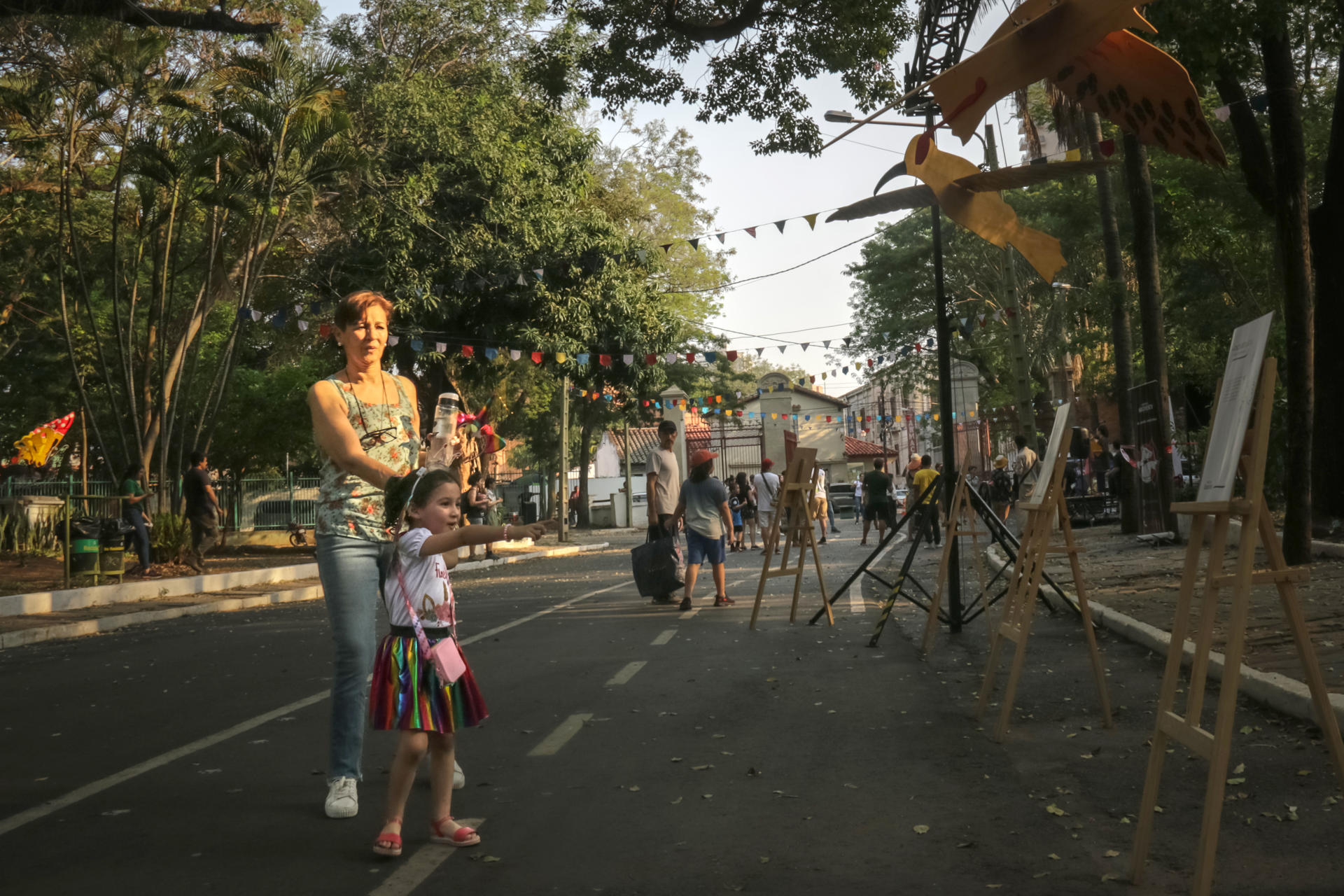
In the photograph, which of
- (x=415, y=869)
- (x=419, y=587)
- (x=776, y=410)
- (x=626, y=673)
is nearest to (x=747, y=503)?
(x=776, y=410)

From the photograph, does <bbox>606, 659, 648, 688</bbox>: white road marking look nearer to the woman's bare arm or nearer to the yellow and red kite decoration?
the woman's bare arm

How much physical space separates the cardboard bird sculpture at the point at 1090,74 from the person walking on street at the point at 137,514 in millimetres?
17624

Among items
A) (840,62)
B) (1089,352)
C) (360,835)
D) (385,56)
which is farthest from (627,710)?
(1089,352)

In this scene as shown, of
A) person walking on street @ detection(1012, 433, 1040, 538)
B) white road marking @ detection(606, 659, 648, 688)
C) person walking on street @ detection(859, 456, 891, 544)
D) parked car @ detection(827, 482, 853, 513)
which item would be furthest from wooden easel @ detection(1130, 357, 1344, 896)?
parked car @ detection(827, 482, 853, 513)

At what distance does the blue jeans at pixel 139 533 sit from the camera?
1970 cm

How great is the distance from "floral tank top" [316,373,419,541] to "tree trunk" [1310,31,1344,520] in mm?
12320

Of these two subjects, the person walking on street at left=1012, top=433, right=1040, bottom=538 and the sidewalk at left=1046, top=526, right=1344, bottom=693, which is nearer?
the sidewalk at left=1046, top=526, right=1344, bottom=693

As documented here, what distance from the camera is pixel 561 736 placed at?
6.91 metres

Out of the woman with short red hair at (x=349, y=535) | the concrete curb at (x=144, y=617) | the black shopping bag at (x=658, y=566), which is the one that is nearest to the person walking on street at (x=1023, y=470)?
the black shopping bag at (x=658, y=566)

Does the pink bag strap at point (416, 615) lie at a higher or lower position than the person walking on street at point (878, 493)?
lower

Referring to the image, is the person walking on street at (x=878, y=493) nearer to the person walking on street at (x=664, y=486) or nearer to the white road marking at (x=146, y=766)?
the person walking on street at (x=664, y=486)

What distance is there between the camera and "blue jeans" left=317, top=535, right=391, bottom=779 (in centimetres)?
514

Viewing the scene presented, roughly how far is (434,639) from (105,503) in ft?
55.4

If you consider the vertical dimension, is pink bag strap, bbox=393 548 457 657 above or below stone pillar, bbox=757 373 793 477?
below
